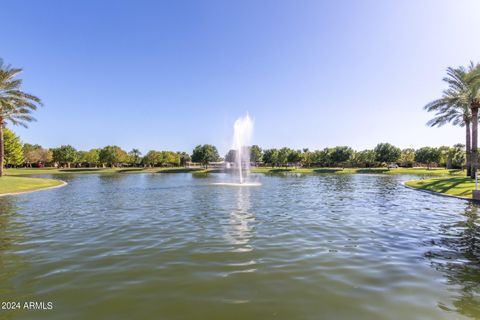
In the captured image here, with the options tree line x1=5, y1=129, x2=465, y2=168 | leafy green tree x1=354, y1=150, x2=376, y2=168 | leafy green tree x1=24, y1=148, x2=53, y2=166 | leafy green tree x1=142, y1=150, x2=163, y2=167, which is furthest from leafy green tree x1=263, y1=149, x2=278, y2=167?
leafy green tree x1=24, y1=148, x2=53, y2=166

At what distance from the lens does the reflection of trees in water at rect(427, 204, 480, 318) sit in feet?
22.4

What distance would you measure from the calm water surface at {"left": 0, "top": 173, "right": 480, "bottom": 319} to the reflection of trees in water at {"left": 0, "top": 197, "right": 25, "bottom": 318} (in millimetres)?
41

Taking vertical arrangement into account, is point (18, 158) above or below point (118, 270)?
above

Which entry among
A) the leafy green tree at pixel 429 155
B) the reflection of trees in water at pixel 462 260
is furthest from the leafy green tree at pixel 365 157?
the reflection of trees in water at pixel 462 260

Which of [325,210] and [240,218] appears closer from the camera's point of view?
[240,218]

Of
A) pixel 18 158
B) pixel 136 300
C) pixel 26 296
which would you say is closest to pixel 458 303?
pixel 136 300

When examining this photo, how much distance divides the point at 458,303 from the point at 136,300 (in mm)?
7570

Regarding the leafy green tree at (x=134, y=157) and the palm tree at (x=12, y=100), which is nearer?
the palm tree at (x=12, y=100)

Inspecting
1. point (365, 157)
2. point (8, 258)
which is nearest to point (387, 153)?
point (365, 157)

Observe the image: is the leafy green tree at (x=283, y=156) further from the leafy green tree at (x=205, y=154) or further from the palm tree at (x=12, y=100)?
the palm tree at (x=12, y=100)

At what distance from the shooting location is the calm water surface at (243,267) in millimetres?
6494

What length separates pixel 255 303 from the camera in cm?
666

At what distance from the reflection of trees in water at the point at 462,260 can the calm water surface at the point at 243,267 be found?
42 millimetres

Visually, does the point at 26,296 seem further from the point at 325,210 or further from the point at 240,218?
the point at 325,210
